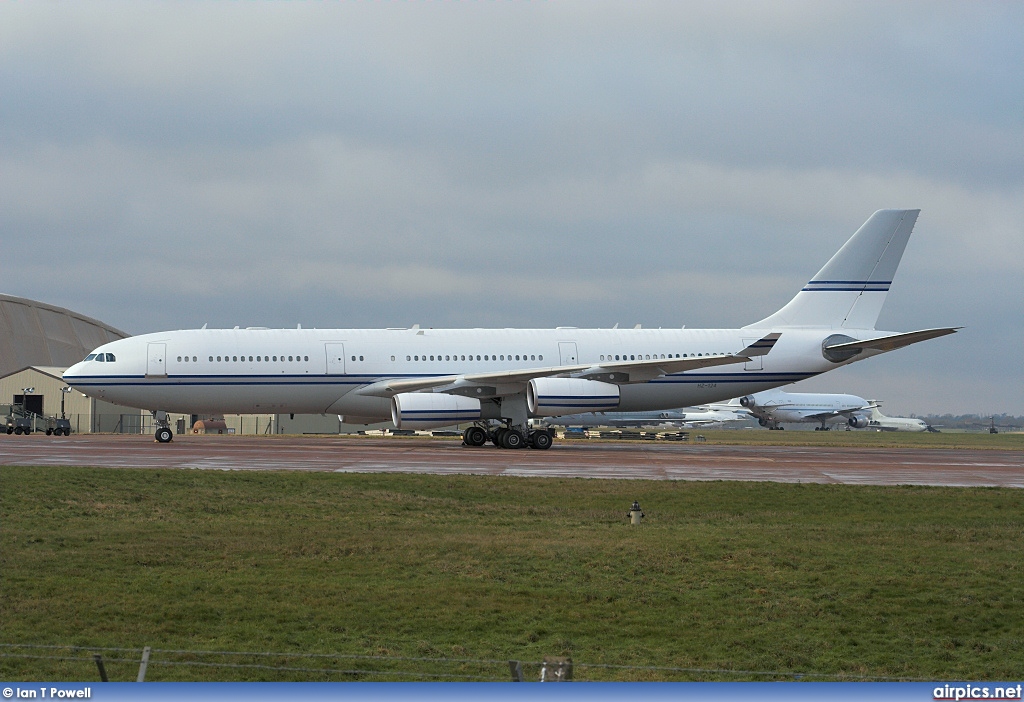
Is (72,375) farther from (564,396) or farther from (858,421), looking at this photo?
(858,421)

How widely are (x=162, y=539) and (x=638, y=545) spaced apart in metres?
6.98

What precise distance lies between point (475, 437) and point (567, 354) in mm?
4717

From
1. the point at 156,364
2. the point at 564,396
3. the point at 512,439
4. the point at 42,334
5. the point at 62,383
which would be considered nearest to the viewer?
the point at 564,396

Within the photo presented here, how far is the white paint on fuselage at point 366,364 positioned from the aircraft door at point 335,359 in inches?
2.3

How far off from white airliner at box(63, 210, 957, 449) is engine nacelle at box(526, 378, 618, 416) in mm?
45

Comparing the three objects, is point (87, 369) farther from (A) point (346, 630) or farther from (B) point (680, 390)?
(A) point (346, 630)

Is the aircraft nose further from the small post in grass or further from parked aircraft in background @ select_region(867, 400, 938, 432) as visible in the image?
parked aircraft in background @ select_region(867, 400, 938, 432)

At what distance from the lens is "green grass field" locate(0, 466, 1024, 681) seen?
11484 mm

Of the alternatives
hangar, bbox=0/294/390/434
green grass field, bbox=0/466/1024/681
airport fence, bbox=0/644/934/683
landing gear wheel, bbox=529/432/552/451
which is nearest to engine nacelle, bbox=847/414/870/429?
hangar, bbox=0/294/390/434

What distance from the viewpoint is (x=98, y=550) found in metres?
14.8

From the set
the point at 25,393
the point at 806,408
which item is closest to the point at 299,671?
the point at 25,393

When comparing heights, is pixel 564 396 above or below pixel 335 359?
below

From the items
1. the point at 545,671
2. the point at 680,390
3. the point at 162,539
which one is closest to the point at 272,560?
the point at 162,539

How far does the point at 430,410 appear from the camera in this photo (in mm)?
35844
